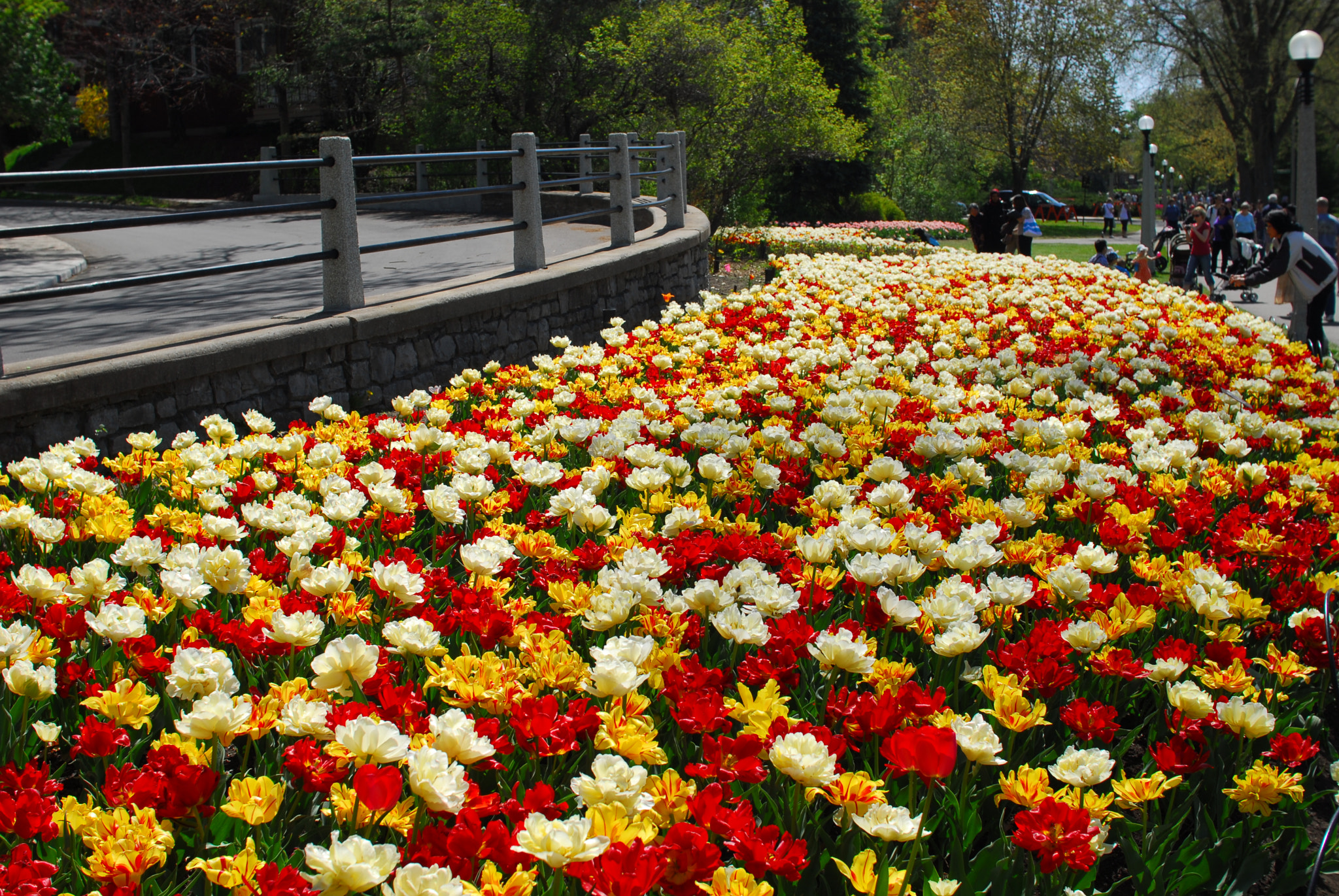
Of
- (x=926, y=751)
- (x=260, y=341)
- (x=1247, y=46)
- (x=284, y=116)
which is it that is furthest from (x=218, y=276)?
(x=1247, y=46)

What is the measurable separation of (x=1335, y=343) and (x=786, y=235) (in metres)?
10.8

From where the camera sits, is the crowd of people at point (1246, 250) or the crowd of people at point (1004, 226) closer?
the crowd of people at point (1246, 250)

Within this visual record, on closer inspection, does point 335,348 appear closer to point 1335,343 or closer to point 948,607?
point 948,607

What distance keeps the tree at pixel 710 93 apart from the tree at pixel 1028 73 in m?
22.7

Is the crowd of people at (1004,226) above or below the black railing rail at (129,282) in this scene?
above

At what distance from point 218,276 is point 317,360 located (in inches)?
257

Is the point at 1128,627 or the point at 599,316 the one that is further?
the point at 599,316

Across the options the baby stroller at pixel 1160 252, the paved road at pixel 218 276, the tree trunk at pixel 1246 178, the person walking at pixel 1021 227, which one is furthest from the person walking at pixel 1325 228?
the tree trunk at pixel 1246 178

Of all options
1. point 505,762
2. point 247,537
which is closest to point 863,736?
point 505,762

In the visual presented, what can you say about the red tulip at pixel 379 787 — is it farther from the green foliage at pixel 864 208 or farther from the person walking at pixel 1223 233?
the green foliage at pixel 864 208

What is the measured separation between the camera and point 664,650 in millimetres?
2439

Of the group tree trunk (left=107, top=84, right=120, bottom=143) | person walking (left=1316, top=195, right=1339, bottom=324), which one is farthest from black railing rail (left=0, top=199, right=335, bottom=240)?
tree trunk (left=107, top=84, right=120, bottom=143)

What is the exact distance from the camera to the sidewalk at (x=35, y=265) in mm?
11836

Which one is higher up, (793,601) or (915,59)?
(915,59)
